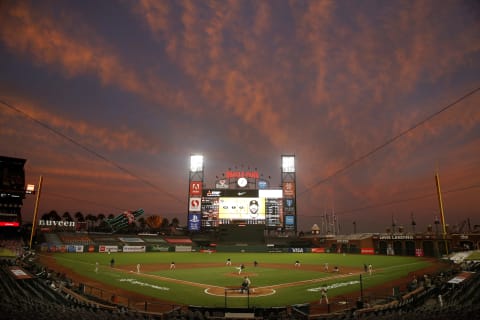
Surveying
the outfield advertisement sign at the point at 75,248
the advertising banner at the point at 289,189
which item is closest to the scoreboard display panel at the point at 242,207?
the advertising banner at the point at 289,189

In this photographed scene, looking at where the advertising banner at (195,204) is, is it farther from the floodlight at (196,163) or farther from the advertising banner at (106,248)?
the advertising banner at (106,248)

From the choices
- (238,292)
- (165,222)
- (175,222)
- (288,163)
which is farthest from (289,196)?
(165,222)

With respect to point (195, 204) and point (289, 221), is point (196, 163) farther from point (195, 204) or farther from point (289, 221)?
point (289, 221)

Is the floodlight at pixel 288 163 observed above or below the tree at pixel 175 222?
above

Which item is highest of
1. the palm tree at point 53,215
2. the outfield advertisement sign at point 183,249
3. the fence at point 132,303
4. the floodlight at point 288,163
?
the floodlight at point 288,163

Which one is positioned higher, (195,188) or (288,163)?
(288,163)

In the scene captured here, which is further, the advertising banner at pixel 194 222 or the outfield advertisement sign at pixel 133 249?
the advertising banner at pixel 194 222

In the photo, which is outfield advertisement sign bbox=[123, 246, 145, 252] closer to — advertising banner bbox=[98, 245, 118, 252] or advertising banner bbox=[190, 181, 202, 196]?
advertising banner bbox=[98, 245, 118, 252]

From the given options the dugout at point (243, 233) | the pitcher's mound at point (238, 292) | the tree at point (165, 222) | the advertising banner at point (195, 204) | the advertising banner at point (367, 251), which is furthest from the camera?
the tree at point (165, 222)

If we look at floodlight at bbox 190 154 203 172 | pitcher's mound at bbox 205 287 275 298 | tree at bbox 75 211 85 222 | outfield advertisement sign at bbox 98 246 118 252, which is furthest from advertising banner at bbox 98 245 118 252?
tree at bbox 75 211 85 222

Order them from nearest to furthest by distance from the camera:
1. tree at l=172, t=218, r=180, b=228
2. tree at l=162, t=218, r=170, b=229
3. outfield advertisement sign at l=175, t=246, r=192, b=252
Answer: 1. outfield advertisement sign at l=175, t=246, r=192, b=252
2. tree at l=172, t=218, r=180, b=228
3. tree at l=162, t=218, r=170, b=229

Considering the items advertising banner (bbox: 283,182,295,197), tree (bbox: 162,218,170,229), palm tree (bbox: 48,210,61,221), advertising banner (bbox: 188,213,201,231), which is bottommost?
advertising banner (bbox: 188,213,201,231)

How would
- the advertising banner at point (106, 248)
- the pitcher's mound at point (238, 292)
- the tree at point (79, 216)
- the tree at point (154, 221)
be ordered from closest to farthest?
the pitcher's mound at point (238, 292) < the advertising banner at point (106, 248) < the tree at point (79, 216) < the tree at point (154, 221)

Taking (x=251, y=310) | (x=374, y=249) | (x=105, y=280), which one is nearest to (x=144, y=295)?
(x=105, y=280)
